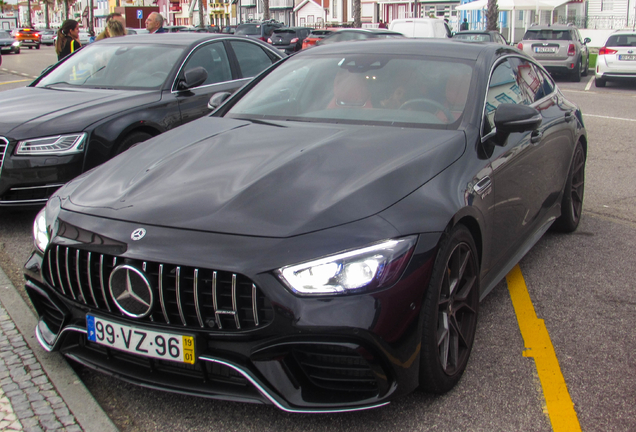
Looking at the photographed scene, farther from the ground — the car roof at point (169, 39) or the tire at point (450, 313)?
the car roof at point (169, 39)

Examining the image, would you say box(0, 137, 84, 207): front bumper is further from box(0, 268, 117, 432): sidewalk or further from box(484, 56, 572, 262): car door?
box(484, 56, 572, 262): car door

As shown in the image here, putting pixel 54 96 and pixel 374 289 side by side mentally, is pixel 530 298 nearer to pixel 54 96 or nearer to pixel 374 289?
pixel 374 289

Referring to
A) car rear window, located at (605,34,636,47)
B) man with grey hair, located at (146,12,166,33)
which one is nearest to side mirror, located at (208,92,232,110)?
man with grey hair, located at (146,12,166,33)

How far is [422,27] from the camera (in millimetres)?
24906

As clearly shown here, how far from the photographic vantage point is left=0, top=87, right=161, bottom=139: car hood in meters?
5.46

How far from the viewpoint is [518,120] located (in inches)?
139

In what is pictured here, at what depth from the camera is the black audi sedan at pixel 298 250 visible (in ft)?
8.08

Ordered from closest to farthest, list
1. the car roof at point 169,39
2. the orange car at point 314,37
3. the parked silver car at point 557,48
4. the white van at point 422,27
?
1. the car roof at point 169,39
2. the parked silver car at point 557,48
3. the white van at point 422,27
4. the orange car at point 314,37

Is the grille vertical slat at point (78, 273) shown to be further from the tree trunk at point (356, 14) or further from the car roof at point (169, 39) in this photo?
the tree trunk at point (356, 14)

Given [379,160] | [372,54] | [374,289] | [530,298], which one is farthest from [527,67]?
[374,289]

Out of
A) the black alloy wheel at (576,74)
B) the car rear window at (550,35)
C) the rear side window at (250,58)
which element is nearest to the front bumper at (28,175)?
the rear side window at (250,58)

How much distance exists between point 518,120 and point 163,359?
2155mm

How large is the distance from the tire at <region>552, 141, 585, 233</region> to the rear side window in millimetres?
3746

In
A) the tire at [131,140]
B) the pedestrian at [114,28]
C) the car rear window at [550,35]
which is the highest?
the car rear window at [550,35]
